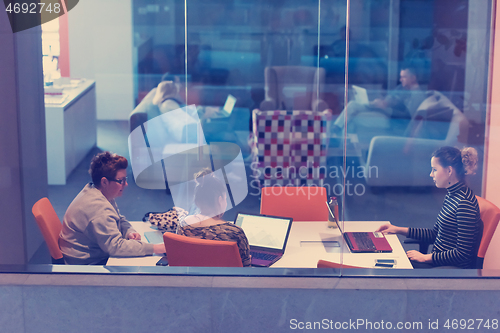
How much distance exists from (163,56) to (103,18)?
0.63m

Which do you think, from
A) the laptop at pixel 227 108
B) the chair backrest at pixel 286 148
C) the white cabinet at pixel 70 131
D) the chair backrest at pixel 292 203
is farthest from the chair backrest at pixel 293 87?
the chair backrest at pixel 292 203

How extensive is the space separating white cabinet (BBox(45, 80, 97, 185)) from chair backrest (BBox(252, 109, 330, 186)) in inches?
59.6

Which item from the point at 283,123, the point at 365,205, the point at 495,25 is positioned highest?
the point at 495,25

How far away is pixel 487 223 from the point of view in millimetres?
2766

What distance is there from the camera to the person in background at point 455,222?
2.62 meters

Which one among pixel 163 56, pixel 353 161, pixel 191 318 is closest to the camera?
pixel 191 318

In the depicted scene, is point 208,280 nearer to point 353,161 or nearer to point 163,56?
point 163,56

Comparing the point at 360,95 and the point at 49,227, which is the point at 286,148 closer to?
the point at 360,95

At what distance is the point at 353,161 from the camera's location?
533cm

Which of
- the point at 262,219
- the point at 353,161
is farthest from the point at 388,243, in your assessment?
the point at 353,161

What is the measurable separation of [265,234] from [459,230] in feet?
3.32

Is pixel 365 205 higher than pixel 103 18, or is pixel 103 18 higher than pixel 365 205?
pixel 103 18

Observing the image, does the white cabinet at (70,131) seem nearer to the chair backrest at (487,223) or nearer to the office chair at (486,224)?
the office chair at (486,224)

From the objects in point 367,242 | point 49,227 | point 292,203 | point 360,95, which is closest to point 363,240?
point 367,242
